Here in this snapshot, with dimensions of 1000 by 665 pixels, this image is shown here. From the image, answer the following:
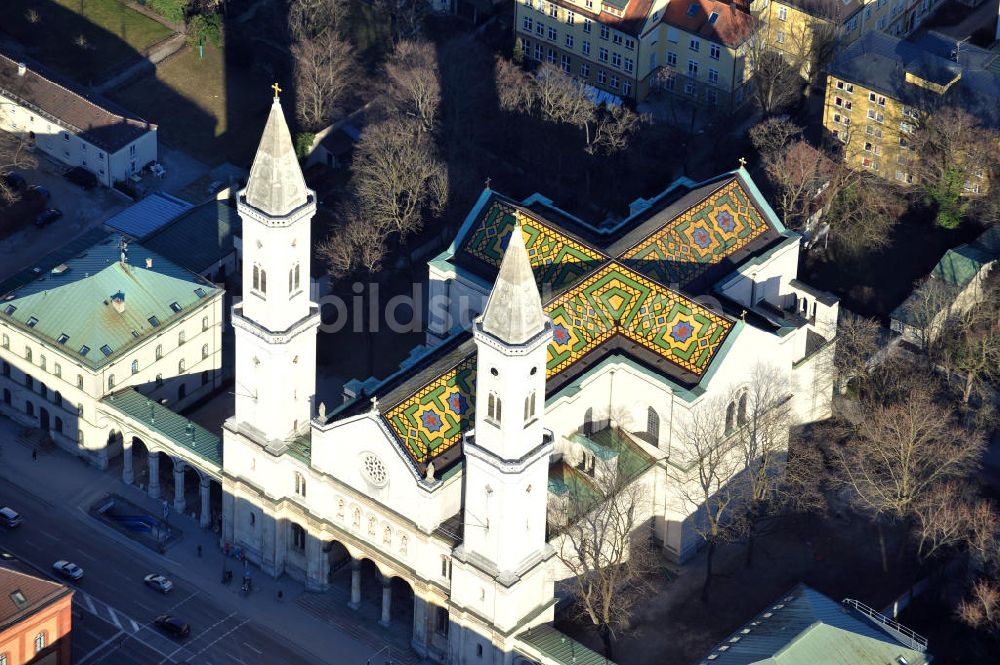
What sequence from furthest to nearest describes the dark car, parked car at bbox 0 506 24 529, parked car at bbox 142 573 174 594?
parked car at bbox 0 506 24 529, parked car at bbox 142 573 174 594, the dark car

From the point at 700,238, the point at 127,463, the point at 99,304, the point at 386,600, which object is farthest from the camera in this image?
the point at 99,304

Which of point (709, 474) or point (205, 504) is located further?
point (205, 504)

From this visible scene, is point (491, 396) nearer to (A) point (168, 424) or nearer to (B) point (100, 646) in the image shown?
(B) point (100, 646)

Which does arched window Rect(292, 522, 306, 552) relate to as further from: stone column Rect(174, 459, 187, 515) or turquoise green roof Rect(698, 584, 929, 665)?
turquoise green roof Rect(698, 584, 929, 665)

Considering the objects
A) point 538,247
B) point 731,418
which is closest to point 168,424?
point 538,247

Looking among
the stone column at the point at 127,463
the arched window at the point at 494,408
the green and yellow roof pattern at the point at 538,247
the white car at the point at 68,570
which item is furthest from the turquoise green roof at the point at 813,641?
the stone column at the point at 127,463

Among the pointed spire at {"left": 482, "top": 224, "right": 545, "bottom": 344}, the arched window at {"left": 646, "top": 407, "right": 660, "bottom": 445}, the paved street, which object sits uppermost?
the pointed spire at {"left": 482, "top": 224, "right": 545, "bottom": 344}

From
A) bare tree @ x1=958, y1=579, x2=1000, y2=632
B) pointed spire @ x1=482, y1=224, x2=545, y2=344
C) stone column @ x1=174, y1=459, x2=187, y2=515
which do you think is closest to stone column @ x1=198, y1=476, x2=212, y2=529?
stone column @ x1=174, y1=459, x2=187, y2=515
